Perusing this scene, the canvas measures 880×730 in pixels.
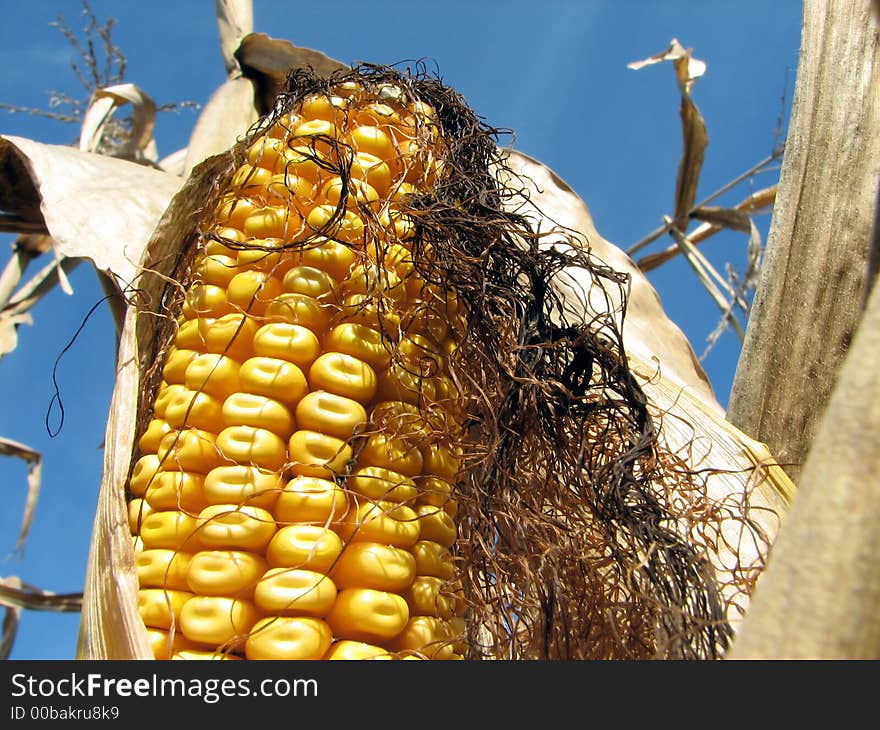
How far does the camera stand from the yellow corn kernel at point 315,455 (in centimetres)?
115

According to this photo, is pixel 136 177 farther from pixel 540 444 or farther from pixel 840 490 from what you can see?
pixel 840 490

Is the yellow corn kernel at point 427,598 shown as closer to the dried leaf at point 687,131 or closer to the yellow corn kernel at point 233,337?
the yellow corn kernel at point 233,337

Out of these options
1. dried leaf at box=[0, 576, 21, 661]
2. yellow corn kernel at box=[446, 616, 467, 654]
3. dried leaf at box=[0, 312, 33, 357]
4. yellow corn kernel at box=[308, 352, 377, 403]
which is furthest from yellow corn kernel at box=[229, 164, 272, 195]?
dried leaf at box=[0, 576, 21, 661]

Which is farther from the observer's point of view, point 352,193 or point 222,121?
point 222,121

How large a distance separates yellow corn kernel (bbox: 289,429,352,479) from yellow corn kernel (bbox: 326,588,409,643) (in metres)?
0.17

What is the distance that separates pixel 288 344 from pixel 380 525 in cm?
31

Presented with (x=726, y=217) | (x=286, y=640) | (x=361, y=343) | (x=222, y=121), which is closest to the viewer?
(x=286, y=640)

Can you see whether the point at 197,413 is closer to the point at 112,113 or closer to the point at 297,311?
the point at 297,311

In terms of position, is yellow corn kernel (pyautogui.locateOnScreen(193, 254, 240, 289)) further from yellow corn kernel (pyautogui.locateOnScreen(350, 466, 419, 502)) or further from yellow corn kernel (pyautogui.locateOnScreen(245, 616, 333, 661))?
yellow corn kernel (pyautogui.locateOnScreen(245, 616, 333, 661))

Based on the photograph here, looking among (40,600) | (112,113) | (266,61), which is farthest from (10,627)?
(266,61)

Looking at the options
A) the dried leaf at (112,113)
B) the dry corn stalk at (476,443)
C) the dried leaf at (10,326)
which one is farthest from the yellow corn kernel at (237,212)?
the dried leaf at (10,326)

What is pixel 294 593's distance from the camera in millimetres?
1053

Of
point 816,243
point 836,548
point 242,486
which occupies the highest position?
point 816,243

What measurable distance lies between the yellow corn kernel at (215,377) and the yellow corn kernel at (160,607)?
302mm
